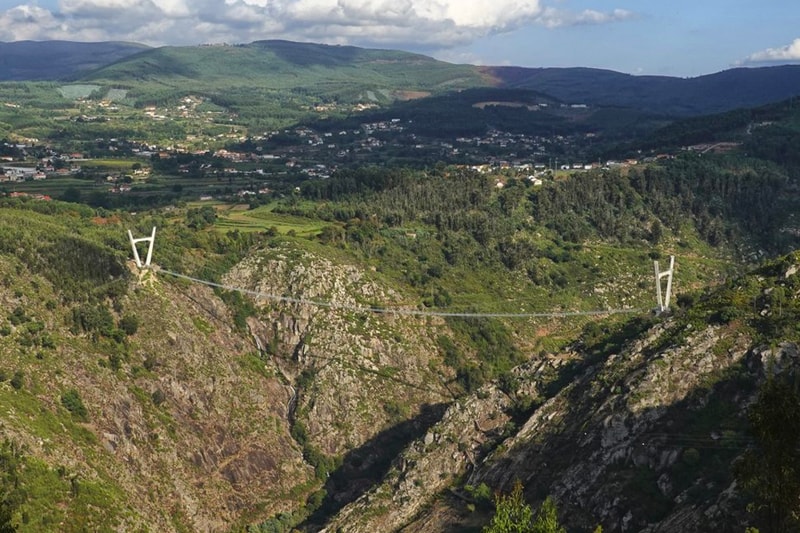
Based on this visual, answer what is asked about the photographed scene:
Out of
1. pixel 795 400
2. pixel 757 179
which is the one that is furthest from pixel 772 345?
pixel 757 179

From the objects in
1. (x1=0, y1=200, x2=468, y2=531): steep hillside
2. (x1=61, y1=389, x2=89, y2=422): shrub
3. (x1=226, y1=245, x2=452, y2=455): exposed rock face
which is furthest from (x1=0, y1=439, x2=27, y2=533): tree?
(x1=226, y1=245, x2=452, y2=455): exposed rock face

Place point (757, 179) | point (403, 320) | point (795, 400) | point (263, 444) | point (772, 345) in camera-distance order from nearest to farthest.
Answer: point (795, 400), point (772, 345), point (263, 444), point (403, 320), point (757, 179)

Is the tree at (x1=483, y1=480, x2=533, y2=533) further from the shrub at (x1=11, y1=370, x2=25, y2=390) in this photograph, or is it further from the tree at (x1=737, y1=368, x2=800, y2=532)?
the shrub at (x1=11, y1=370, x2=25, y2=390)

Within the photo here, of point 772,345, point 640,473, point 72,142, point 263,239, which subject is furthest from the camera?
point 72,142

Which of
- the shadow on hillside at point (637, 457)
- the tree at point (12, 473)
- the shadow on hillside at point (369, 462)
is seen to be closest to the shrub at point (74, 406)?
the tree at point (12, 473)

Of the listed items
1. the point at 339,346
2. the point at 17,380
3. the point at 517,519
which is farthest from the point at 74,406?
the point at 517,519

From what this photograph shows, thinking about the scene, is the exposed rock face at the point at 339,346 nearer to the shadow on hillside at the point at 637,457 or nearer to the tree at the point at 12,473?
the shadow on hillside at the point at 637,457

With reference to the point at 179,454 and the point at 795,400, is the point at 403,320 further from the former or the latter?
the point at 795,400
